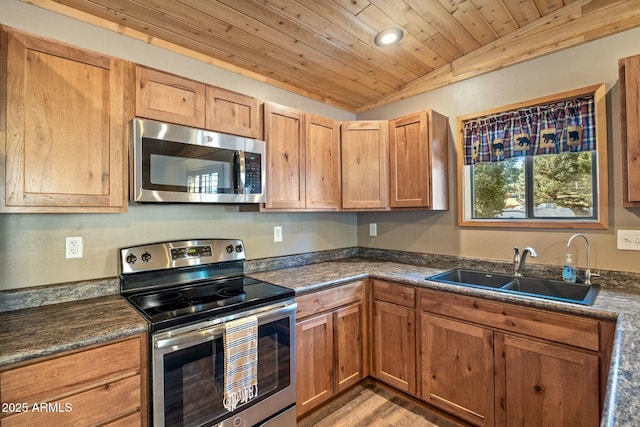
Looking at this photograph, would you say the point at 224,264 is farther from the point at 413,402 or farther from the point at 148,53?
the point at 413,402

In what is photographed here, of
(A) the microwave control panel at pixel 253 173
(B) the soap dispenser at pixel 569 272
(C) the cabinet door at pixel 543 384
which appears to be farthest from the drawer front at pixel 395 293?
(A) the microwave control panel at pixel 253 173

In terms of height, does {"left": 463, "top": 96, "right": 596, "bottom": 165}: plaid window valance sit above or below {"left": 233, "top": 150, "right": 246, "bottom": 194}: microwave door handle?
above

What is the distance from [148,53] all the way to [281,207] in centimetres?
132

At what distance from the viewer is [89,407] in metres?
1.18

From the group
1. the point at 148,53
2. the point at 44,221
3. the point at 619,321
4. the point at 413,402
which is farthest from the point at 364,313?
the point at 148,53

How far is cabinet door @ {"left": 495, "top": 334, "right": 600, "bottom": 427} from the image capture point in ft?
4.91

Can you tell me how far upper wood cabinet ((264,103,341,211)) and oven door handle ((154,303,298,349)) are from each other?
2.51 ft

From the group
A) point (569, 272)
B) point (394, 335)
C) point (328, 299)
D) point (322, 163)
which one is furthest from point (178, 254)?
point (569, 272)

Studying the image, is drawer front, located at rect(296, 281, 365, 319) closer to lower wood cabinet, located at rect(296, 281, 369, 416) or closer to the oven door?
lower wood cabinet, located at rect(296, 281, 369, 416)

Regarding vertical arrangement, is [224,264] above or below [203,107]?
below

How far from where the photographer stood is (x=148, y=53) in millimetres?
1957

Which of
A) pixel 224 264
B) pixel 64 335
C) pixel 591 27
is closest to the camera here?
pixel 64 335

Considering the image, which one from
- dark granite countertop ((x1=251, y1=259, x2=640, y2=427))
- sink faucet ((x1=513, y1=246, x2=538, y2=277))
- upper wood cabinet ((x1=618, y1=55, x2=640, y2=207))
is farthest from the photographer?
sink faucet ((x1=513, y1=246, x2=538, y2=277))

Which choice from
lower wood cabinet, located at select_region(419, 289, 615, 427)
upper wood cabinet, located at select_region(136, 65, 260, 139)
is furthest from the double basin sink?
upper wood cabinet, located at select_region(136, 65, 260, 139)
